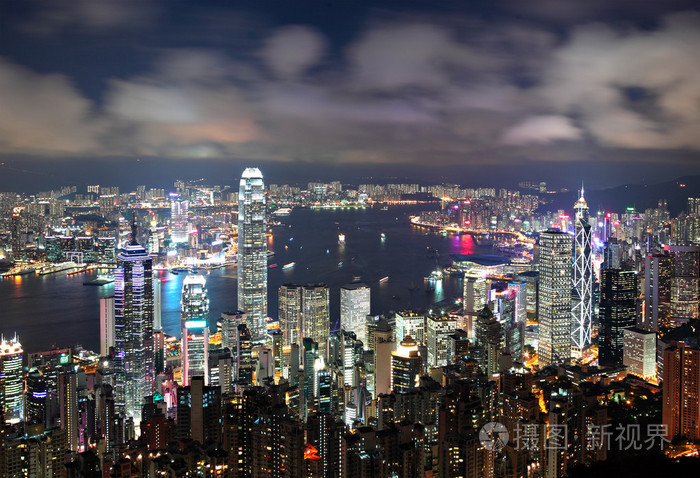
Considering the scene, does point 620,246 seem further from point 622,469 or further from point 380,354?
point 622,469

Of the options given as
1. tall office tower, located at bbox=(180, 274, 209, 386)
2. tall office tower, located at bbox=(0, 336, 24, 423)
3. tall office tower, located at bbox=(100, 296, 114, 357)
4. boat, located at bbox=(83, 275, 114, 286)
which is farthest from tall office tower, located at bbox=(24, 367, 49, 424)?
A: boat, located at bbox=(83, 275, 114, 286)

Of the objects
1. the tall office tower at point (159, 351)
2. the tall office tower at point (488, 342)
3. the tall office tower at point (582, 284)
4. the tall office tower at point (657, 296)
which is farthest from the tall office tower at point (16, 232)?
the tall office tower at point (657, 296)

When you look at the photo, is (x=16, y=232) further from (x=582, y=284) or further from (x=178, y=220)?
(x=582, y=284)

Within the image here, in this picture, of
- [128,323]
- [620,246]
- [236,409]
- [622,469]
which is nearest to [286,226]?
Answer: [128,323]

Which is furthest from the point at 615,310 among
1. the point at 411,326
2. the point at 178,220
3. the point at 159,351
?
the point at 178,220

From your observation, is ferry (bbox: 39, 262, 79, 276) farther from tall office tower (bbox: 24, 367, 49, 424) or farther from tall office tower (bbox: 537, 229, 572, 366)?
tall office tower (bbox: 537, 229, 572, 366)

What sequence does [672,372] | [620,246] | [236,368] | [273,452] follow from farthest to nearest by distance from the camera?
[620,246], [236,368], [672,372], [273,452]
